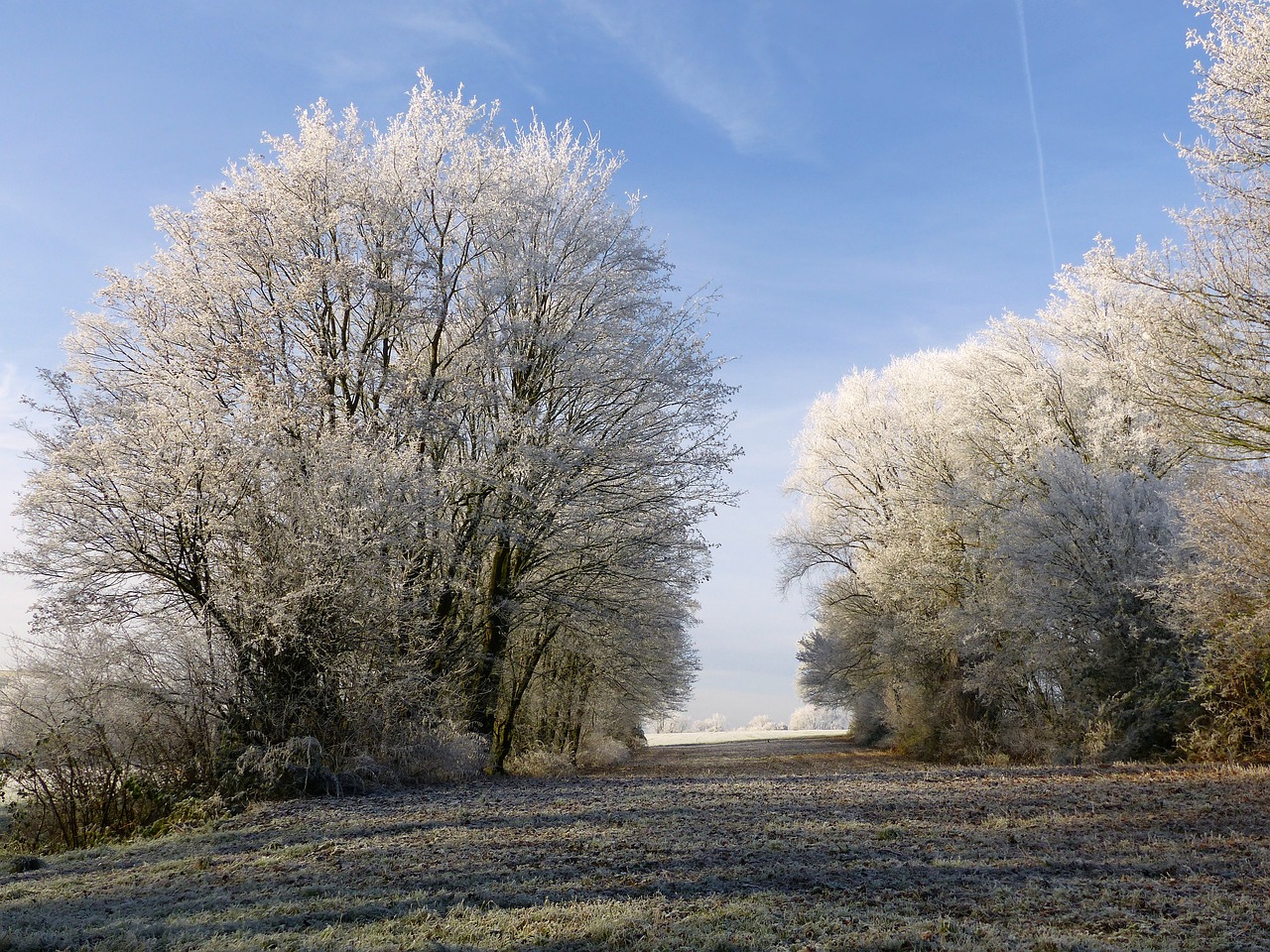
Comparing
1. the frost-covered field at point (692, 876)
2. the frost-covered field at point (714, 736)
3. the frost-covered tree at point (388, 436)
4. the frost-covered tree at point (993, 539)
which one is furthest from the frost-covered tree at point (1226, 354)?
the frost-covered field at point (714, 736)

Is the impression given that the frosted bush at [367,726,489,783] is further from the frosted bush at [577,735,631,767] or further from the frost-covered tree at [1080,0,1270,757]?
the frosted bush at [577,735,631,767]

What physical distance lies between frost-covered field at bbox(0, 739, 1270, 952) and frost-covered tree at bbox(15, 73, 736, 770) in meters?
2.90

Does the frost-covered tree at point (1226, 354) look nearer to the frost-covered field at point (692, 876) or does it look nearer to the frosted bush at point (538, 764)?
the frost-covered field at point (692, 876)

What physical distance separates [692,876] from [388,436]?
9997mm

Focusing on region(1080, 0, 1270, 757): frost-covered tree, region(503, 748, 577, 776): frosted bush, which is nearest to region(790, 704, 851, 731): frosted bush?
region(503, 748, 577, 776): frosted bush

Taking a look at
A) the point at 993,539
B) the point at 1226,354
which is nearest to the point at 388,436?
the point at 1226,354

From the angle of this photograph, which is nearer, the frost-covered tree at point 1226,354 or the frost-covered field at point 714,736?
the frost-covered tree at point 1226,354

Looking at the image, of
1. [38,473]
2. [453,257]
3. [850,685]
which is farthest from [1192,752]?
[850,685]

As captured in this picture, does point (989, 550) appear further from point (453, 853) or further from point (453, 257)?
point (453, 853)

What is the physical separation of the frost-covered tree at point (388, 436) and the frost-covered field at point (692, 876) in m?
2.90

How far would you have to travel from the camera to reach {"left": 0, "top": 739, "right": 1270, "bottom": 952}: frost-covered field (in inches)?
189

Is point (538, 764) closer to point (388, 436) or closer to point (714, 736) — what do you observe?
point (388, 436)

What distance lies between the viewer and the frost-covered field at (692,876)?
479 centimetres

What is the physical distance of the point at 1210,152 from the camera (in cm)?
1250
